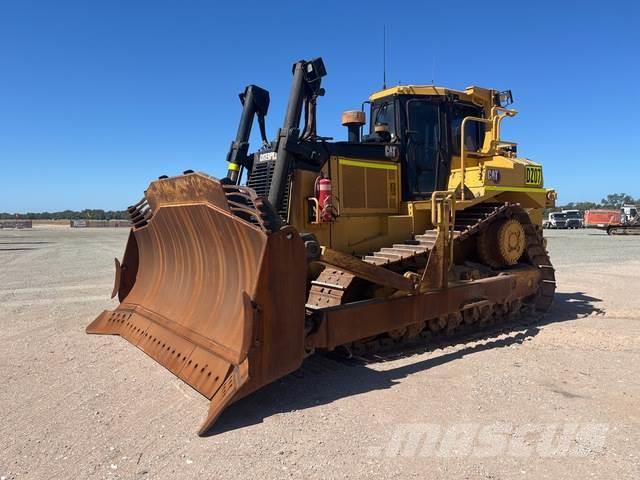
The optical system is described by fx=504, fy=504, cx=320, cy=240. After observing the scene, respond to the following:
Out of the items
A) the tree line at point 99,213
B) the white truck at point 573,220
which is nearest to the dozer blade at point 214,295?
the white truck at point 573,220

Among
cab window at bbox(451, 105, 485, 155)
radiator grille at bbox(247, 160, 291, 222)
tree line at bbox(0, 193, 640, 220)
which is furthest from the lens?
tree line at bbox(0, 193, 640, 220)

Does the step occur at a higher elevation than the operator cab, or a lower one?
lower

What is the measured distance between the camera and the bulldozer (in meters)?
4.18

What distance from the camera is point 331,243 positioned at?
20.4 feet

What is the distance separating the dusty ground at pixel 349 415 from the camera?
127 inches

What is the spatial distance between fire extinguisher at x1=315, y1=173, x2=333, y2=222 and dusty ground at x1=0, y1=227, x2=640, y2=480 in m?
1.67

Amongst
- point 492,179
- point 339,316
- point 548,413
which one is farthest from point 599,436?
point 492,179

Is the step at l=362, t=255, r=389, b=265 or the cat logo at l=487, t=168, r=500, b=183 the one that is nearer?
the step at l=362, t=255, r=389, b=265

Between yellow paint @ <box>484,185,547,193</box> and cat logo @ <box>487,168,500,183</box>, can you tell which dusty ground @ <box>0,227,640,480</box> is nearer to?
yellow paint @ <box>484,185,547,193</box>

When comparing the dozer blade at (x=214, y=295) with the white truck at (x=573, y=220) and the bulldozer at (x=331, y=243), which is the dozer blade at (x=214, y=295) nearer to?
the bulldozer at (x=331, y=243)

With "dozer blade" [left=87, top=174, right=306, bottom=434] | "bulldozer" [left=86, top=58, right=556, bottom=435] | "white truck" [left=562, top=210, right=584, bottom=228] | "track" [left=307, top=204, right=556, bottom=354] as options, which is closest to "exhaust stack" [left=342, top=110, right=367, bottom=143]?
"bulldozer" [left=86, top=58, right=556, bottom=435]

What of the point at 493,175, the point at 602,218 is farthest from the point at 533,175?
the point at 602,218

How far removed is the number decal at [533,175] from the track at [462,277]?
73 centimetres

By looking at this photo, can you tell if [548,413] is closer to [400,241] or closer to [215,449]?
[215,449]
